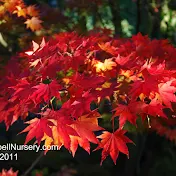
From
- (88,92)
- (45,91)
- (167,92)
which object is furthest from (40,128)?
(167,92)

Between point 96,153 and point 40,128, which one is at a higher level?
point 40,128

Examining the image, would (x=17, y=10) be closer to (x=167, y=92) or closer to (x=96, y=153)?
(x=167, y=92)

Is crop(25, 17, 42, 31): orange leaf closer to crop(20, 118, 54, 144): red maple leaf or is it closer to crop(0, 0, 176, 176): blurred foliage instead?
crop(0, 0, 176, 176): blurred foliage

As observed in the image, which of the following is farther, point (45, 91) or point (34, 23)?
point (34, 23)

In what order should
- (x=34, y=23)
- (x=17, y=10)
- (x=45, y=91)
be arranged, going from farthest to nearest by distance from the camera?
(x=34, y=23) → (x=17, y=10) → (x=45, y=91)

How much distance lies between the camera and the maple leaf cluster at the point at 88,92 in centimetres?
158

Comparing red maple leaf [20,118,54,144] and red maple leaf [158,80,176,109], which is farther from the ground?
red maple leaf [158,80,176,109]

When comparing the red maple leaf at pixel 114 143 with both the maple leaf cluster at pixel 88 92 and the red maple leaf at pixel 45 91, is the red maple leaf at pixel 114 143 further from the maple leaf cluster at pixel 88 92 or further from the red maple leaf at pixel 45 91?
the red maple leaf at pixel 45 91

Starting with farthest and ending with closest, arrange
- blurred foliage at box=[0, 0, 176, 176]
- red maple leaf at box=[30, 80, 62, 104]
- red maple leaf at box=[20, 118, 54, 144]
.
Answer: blurred foliage at box=[0, 0, 176, 176]
red maple leaf at box=[30, 80, 62, 104]
red maple leaf at box=[20, 118, 54, 144]

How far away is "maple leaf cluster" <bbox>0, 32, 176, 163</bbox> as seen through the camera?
5.17 feet

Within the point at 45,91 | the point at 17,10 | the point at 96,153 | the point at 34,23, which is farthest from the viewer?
the point at 96,153

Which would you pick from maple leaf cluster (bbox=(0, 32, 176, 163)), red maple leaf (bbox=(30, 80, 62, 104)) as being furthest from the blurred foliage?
red maple leaf (bbox=(30, 80, 62, 104))

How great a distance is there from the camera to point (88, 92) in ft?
5.52

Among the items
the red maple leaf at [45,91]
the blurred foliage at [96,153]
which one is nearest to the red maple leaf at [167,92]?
the red maple leaf at [45,91]
